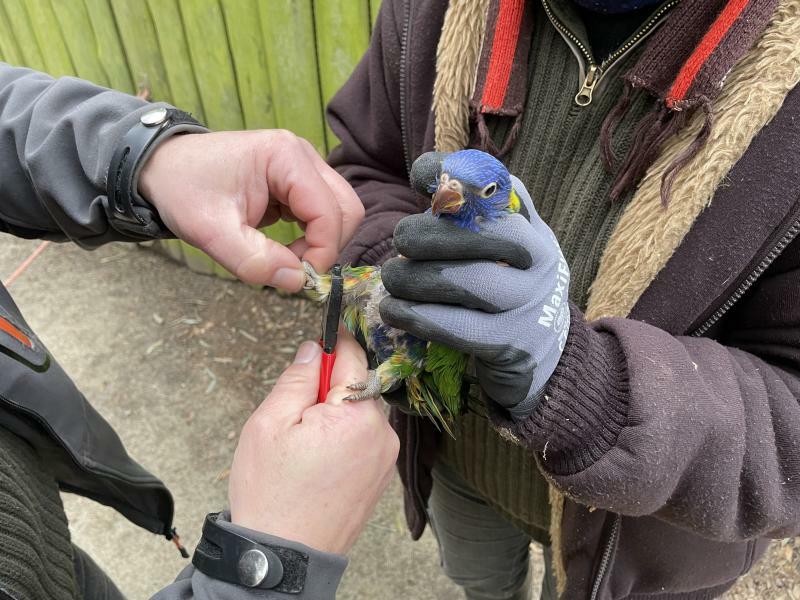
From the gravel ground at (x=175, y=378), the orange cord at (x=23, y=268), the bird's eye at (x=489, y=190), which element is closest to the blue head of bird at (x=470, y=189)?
the bird's eye at (x=489, y=190)

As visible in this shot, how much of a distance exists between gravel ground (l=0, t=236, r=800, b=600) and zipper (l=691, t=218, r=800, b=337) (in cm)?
Result: 204

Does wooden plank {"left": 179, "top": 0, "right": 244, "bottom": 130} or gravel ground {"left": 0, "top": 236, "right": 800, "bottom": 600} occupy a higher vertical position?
wooden plank {"left": 179, "top": 0, "right": 244, "bottom": 130}

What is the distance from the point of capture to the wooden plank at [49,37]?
12.8 feet

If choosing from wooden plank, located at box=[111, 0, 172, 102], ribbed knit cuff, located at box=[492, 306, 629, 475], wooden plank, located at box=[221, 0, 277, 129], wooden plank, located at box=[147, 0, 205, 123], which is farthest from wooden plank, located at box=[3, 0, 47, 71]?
ribbed knit cuff, located at box=[492, 306, 629, 475]

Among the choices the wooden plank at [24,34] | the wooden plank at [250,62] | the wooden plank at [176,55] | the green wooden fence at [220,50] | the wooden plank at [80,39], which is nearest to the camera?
the green wooden fence at [220,50]

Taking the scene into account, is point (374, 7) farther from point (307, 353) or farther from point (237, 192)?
point (307, 353)

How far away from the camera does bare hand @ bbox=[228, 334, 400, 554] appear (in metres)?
1.06

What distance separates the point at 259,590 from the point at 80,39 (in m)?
4.02

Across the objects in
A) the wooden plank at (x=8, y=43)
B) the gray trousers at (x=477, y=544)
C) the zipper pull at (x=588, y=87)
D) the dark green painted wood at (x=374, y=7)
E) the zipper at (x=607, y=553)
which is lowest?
the gray trousers at (x=477, y=544)

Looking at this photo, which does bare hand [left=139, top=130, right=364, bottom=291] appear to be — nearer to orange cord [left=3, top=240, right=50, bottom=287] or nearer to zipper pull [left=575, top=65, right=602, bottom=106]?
zipper pull [left=575, top=65, right=602, bottom=106]

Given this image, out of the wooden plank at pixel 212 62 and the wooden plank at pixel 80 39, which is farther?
the wooden plank at pixel 80 39

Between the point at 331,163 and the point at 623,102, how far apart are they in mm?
1032

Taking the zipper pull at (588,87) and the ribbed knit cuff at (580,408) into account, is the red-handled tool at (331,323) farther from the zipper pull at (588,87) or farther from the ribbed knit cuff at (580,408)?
the zipper pull at (588,87)

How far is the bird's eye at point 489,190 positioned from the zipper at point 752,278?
0.56 meters
